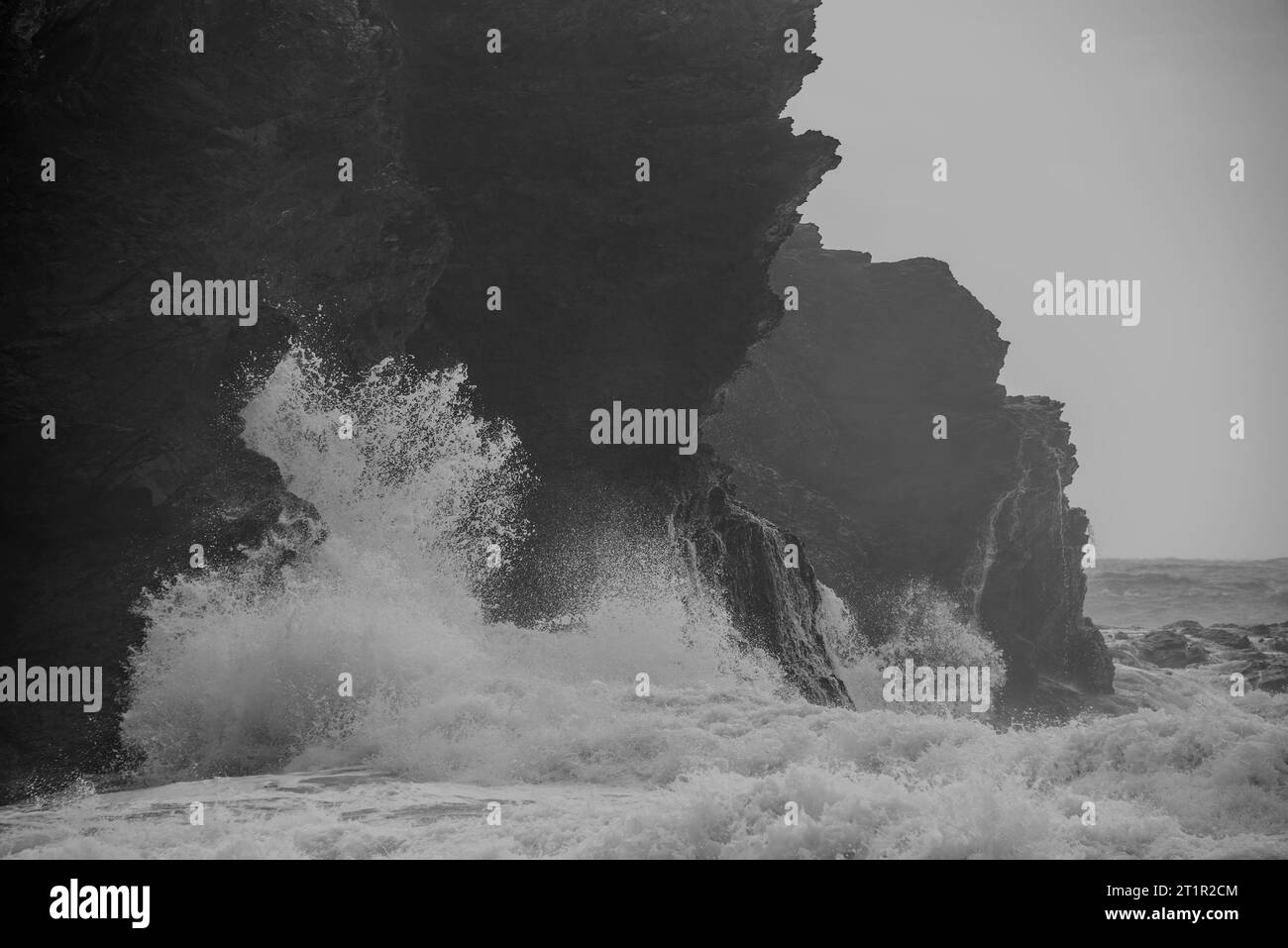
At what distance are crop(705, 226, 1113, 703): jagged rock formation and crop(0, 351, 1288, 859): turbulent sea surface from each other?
52.0 feet

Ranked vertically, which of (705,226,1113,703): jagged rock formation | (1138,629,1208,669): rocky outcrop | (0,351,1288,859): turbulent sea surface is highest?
(705,226,1113,703): jagged rock formation

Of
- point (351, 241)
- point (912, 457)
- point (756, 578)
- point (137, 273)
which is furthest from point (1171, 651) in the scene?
point (137, 273)

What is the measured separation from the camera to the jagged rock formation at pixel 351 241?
18.7 metres

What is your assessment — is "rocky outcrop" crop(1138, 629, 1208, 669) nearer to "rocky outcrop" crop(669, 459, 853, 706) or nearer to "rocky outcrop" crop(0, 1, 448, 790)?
"rocky outcrop" crop(669, 459, 853, 706)

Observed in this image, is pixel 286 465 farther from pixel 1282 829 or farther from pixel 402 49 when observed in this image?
pixel 1282 829

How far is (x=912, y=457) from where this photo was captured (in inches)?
1681

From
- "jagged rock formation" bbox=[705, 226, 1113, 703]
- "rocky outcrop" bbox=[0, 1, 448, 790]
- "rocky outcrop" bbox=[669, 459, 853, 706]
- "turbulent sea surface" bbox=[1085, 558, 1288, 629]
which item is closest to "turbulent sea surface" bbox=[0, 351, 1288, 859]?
"rocky outcrop" bbox=[0, 1, 448, 790]

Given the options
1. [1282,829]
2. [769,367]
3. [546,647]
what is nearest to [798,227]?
[769,367]

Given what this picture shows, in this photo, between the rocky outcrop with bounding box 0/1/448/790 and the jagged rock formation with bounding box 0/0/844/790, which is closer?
the rocky outcrop with bounding box 0/1/448/790

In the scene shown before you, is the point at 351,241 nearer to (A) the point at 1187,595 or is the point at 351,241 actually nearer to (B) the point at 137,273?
(B) the point at 137,273

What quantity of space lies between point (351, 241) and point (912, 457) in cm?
2479

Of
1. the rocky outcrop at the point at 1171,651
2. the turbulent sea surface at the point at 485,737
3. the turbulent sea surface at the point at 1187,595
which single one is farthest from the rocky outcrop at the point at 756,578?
the turbulent sea surface at the point at 1187,595

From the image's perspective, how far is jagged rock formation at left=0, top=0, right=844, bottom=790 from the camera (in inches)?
736
